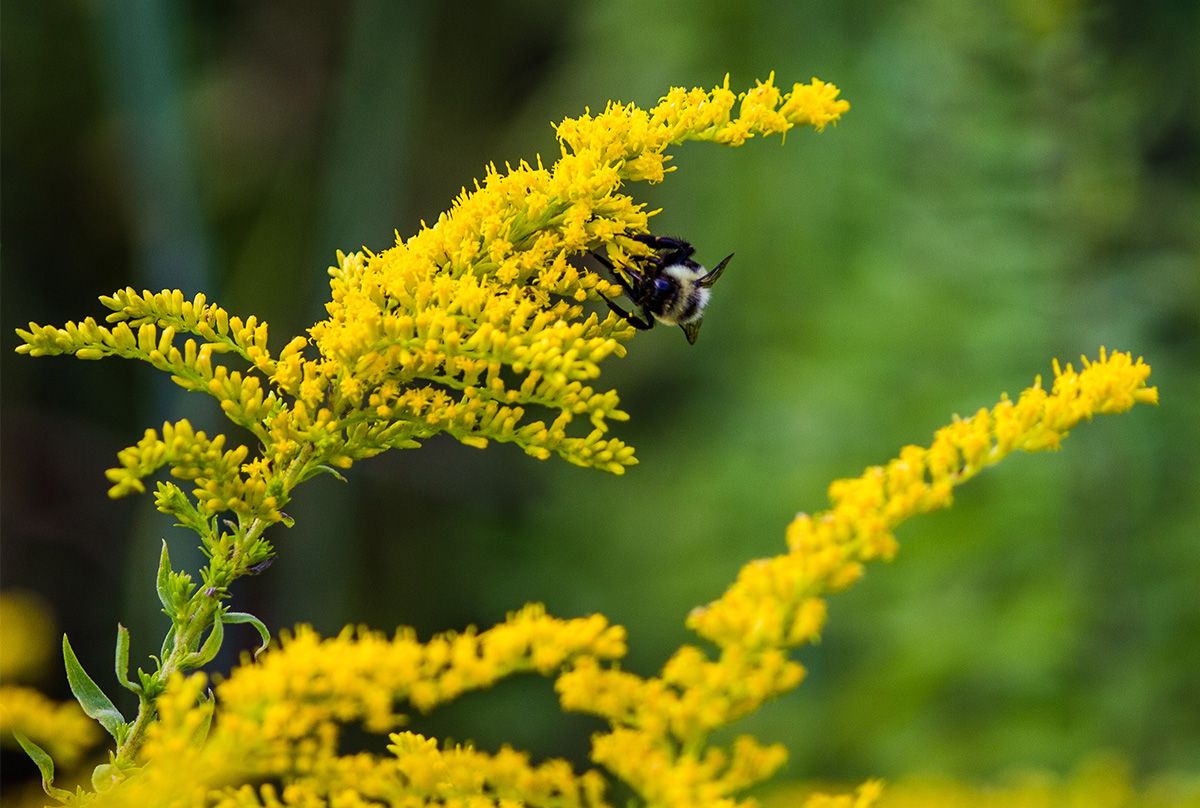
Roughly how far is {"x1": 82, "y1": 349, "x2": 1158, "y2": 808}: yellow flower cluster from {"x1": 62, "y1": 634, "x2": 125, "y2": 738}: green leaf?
149 millimetres

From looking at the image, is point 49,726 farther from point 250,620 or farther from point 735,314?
point 735,314

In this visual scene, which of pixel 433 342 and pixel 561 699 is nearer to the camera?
pixel 561 699

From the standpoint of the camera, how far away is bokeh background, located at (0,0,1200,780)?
3.65 meters

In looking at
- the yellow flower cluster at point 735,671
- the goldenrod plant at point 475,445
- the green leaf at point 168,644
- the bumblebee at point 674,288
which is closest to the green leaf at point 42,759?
the goldenrod plant at point 475,445

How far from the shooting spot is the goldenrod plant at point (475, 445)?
0.95 metres

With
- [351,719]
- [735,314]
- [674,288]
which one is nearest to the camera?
[351,719]

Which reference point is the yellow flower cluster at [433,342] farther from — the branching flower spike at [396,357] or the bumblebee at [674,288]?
the bumblebee at [674,288]

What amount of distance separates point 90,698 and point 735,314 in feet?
14.3

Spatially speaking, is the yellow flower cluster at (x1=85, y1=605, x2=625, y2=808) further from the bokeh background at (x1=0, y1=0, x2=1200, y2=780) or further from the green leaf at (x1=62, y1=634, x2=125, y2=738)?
the bokeh background at (x1=0, y1=0, x2=1200, y2=780)

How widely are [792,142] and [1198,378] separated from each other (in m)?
1.91

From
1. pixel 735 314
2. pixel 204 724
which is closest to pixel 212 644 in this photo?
pixel 204 724

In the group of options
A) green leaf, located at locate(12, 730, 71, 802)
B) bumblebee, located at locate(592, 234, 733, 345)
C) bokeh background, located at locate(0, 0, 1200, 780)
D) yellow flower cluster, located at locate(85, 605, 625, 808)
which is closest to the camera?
yellow flower cluster, located at locate(85, 605, 625, 808)

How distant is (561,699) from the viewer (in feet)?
3.32

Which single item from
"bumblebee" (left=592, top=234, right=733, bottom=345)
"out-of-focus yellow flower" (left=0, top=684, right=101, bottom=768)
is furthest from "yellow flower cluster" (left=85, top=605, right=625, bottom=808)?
"bumblebee" (left=592, top=234, right=733, bottom=345)
